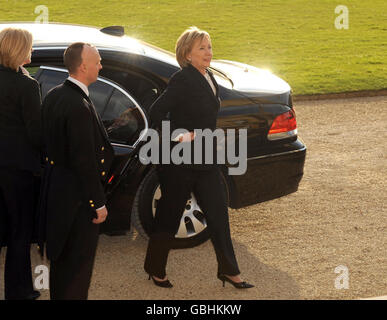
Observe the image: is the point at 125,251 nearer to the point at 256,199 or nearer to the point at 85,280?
the point at 256,199

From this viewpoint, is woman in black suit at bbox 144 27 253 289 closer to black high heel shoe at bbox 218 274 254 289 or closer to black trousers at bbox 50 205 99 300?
black high heel shoe at bbox 218 274 254 289

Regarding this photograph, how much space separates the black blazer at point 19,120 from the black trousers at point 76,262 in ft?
2.28

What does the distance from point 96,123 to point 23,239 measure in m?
1.18

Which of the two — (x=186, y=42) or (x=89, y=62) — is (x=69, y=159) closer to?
(x=89, y=62)

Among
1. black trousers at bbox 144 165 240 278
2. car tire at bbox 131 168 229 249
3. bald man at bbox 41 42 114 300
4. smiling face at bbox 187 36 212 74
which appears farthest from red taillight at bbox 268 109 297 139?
bald man at bbox 41 42 114 300

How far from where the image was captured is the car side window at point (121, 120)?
5324 mm

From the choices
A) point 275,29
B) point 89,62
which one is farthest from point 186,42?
point 275,29

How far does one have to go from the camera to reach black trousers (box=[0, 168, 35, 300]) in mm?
4492

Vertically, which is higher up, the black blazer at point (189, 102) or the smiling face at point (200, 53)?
the smiling face at point (200, 53)

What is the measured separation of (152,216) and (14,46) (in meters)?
1.90

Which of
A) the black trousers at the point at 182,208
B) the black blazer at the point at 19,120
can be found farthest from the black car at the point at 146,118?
the black blazer at the point at 19,120

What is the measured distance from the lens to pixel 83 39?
223 inches

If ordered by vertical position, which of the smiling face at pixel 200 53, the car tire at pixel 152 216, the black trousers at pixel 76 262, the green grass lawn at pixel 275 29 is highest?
the smiling face at pixel 200 53

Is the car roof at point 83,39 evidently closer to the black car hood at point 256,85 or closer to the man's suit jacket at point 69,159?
the black car hood at point 256,85
